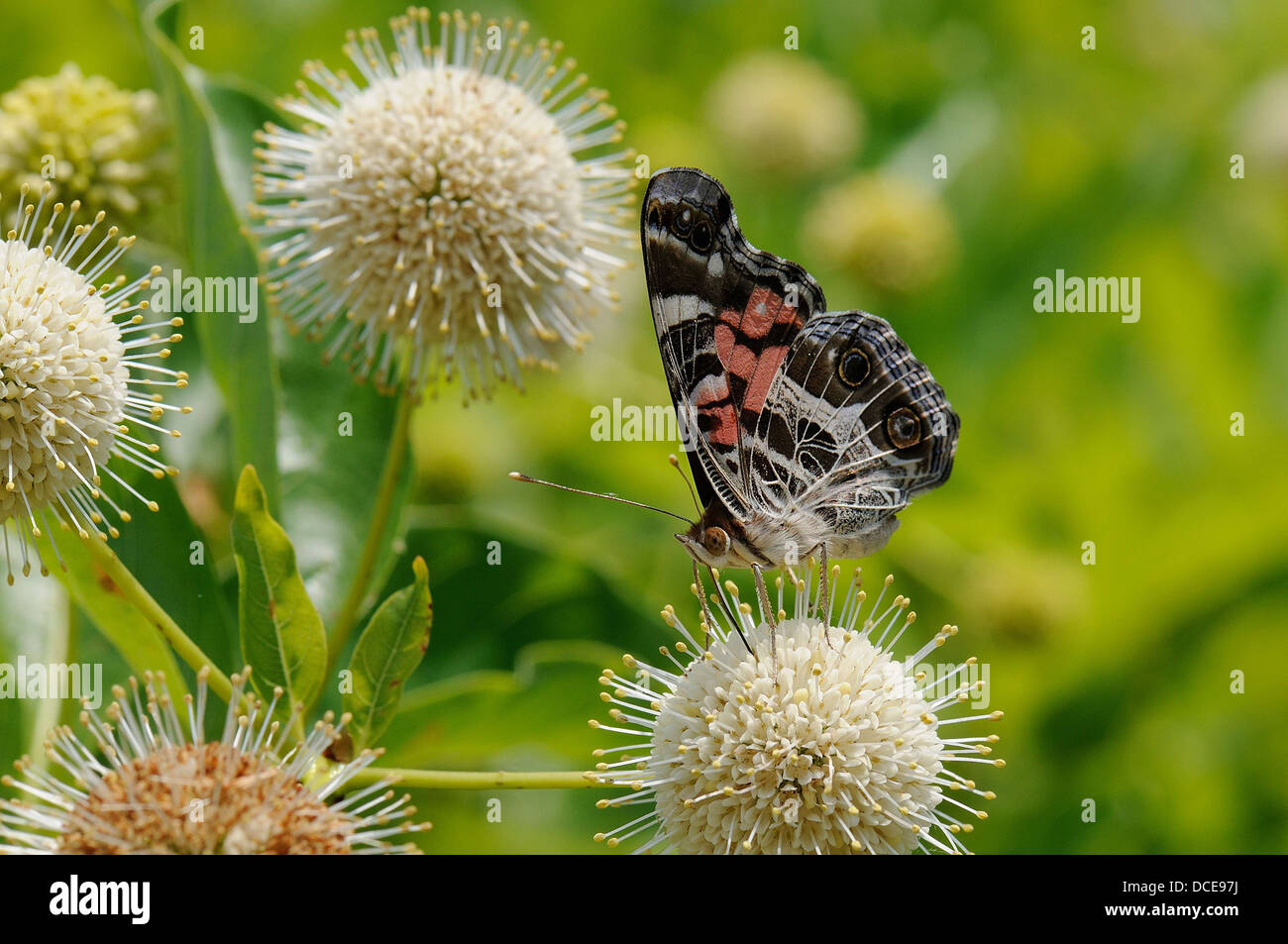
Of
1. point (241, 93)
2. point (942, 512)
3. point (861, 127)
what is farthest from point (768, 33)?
point (241, 93)

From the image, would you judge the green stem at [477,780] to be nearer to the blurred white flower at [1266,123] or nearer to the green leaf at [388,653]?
the green leaf at [388,653]

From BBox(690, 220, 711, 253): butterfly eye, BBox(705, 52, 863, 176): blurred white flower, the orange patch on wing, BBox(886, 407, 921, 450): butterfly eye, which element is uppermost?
BBox(705, 52, 863, 176): blurred white flower

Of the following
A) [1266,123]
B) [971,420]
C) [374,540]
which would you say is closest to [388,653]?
[374,540]

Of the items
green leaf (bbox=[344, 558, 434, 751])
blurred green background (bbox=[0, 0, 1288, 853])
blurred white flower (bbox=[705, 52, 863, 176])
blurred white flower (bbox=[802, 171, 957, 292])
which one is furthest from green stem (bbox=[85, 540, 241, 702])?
blurred white flower (bbox=[705, 52, 863, 176])

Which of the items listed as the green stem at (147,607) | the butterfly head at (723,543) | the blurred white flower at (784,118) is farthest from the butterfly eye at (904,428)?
the blurred white flower at (784,118)

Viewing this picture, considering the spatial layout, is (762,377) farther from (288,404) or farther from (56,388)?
(56,388)

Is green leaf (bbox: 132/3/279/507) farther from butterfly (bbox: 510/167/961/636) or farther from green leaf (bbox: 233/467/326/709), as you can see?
butterfly (bbox: 510/167/961/636)

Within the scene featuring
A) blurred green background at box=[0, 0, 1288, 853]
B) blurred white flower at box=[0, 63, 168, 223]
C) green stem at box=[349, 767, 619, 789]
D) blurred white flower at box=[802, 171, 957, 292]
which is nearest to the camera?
green stem at box=[349, 767, 619, 789]
